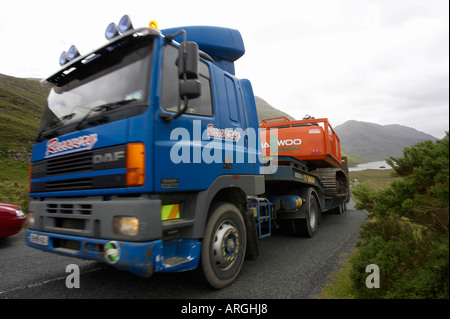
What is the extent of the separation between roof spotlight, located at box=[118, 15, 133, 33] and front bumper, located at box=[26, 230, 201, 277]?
207 centimetres

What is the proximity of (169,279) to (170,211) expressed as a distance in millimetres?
1242

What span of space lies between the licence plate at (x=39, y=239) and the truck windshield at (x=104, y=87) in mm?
1135

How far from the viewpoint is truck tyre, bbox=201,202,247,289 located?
2934 millimetres

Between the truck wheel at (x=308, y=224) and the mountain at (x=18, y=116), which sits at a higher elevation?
the mountain at (x=18, y=116)

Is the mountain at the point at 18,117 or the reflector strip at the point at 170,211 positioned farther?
the mountain at the point at 18,117

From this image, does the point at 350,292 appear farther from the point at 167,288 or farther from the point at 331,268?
the point at 167,288

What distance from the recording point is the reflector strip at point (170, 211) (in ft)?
8.56

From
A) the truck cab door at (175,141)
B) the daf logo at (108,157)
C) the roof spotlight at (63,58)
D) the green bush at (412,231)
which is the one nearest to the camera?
the green bush at (412,231)

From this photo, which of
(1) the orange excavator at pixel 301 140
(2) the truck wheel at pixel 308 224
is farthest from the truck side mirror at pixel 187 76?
(1) the orange excavator at pixel 301 140

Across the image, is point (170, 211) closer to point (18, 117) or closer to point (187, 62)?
point (187, 62)

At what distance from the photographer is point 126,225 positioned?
7.77ft

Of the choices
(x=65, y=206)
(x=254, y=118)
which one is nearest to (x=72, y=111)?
(x=65, y=206)

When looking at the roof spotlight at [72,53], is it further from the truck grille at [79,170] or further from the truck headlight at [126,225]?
the truck headlight at [126,225]

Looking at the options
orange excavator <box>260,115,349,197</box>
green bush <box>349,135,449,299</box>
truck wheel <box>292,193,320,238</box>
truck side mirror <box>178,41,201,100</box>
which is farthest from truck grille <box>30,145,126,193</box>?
orange excavator <box>260,115,349,197</box>
